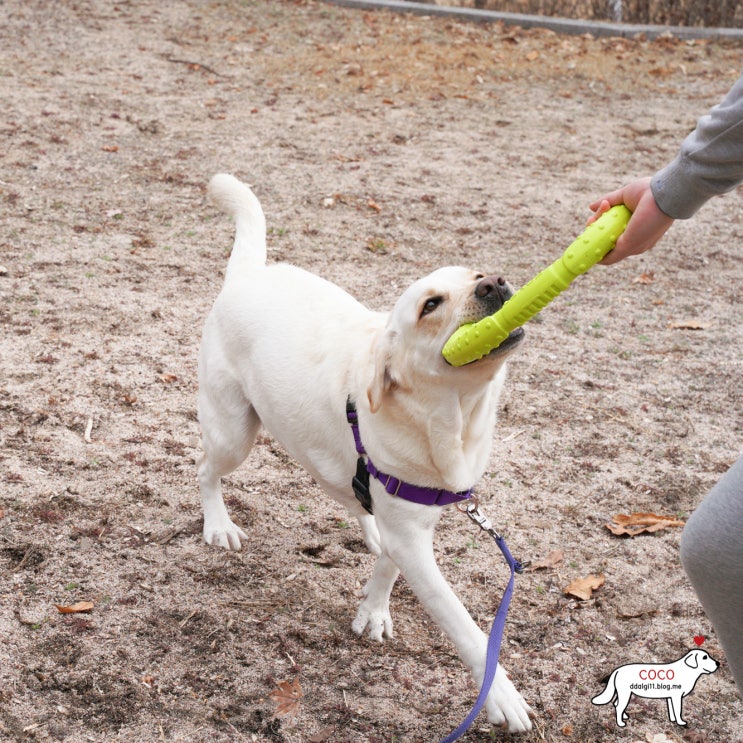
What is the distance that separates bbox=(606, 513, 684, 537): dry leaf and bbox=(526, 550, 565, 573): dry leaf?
Result: 0.28 m

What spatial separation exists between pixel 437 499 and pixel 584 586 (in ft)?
3.22

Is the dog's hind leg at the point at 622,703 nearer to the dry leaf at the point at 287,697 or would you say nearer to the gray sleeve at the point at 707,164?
the dry leaf at the point at 287,697

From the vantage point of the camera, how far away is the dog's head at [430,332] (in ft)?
8.61

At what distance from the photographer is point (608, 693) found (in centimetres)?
296

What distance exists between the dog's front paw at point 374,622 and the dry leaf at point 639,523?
1104mm

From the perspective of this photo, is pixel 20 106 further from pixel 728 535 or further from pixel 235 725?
pixel 728 535

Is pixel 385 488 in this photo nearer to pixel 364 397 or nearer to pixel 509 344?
pixel 364 397

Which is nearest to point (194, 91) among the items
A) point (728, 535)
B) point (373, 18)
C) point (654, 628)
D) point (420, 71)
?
point (420, 71)

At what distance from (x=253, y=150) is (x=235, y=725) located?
580 centimetres

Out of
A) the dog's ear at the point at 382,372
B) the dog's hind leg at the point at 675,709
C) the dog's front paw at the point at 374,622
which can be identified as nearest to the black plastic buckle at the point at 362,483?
the dog's ear at the point at 382,372

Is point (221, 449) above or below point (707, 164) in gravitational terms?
below

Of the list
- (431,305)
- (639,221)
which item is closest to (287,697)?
(431,305)

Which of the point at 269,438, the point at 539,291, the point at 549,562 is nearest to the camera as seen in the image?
the point at 539,291

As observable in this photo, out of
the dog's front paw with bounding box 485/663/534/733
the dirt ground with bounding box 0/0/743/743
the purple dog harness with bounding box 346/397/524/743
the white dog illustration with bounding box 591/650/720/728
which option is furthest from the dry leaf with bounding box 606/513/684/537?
the dog's front paw with bounding box 485/663/534/733
